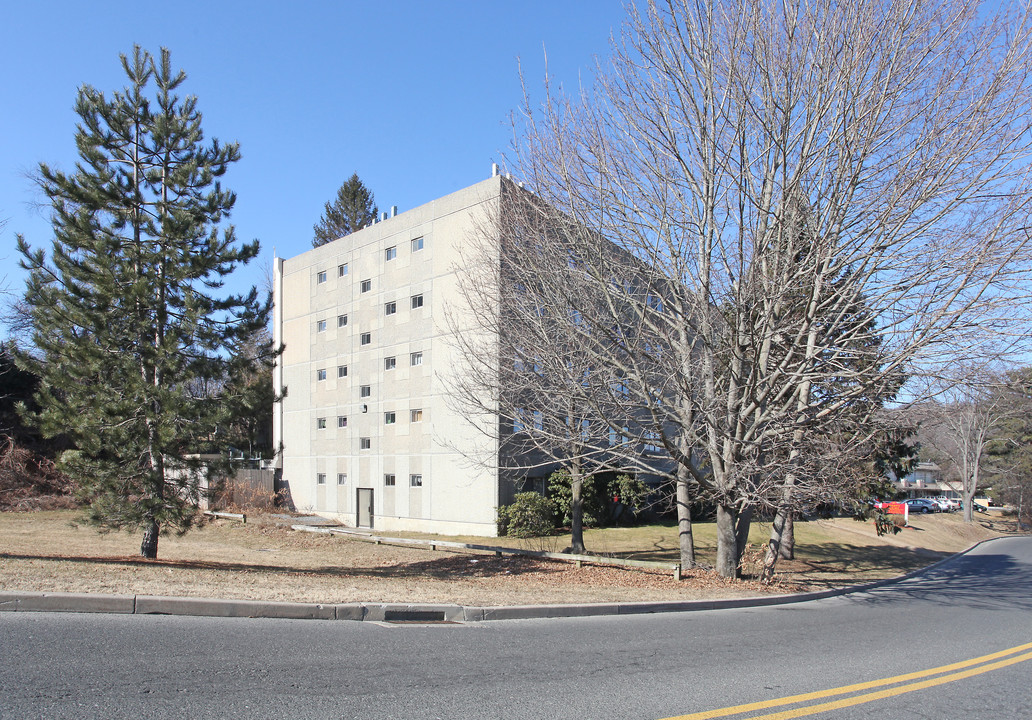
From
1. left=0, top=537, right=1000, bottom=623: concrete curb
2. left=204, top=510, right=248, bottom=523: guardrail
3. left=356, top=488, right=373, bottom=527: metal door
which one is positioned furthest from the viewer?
left=356, top=488, right=373, bottom=527: metal door

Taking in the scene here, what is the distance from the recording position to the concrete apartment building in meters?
27.6

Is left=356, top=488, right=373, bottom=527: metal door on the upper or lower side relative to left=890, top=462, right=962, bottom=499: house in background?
upper

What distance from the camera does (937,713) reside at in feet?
18.4

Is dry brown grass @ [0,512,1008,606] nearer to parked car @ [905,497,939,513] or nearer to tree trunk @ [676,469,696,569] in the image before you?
tree trunk @ [676,469,696,569]

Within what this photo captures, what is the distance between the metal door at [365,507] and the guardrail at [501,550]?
4.31ft

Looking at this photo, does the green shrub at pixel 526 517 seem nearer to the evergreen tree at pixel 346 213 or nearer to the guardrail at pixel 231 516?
the guardrail at pixel 231 516

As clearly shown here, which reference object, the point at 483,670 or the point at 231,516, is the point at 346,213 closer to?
the point at 231,516

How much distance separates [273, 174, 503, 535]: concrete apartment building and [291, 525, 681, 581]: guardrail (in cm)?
278

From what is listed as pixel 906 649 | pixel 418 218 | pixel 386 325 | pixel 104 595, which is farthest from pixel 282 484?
pixel 906 649

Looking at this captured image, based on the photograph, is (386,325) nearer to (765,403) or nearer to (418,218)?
(418,218)

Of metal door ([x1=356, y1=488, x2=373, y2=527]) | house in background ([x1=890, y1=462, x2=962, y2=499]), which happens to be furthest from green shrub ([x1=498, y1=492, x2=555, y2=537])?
house in background ([x1=890, y1=462, x2=962, y2=499])

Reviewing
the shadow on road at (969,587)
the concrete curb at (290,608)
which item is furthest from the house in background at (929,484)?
the concrete curb at (290,608)

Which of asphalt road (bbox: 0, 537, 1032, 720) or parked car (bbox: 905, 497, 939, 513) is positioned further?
parked car (bbox: 905, 497, 939, 513)

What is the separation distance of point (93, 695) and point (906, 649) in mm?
8679
